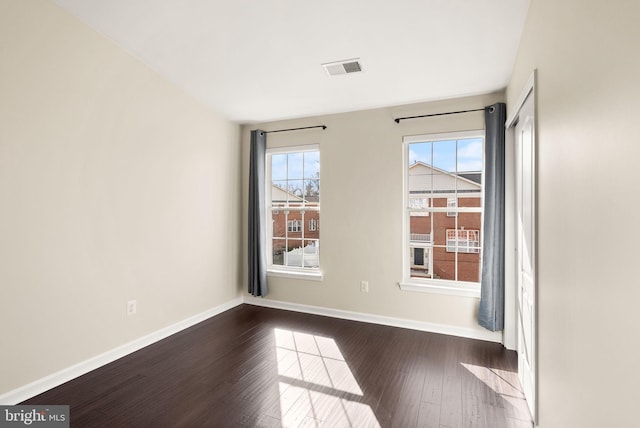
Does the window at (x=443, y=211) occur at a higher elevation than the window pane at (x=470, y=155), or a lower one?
lower

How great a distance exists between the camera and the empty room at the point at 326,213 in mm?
1230

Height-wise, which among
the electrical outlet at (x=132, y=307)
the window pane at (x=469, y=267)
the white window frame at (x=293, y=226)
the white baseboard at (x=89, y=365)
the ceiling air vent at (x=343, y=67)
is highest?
the ceiling air vent at (x=343, y=67)

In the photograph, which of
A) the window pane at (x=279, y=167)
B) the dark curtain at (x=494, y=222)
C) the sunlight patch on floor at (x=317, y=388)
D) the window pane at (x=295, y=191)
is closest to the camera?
the sunlight patch on floor at (x=317, y=388)

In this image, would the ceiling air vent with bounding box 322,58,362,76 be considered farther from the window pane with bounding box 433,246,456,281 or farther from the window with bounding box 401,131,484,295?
the window pane with bounding box 433,246,456,281

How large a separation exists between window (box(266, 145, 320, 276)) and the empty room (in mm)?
44

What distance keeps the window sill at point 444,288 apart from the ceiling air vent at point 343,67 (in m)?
2.34

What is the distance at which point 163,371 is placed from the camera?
8.50 feet

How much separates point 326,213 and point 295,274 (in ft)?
3.02

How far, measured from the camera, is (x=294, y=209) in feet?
14.3

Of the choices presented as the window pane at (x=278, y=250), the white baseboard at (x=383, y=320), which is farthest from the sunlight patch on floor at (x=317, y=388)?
the window pane at (x=278, y=250)

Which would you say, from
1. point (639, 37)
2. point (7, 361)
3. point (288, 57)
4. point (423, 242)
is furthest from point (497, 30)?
point (7, 361)

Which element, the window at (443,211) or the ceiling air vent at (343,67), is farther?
the window at (443,211)

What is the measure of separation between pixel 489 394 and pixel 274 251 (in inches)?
118

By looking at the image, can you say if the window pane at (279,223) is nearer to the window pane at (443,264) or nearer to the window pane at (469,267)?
the window pane at (443,264)
